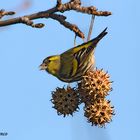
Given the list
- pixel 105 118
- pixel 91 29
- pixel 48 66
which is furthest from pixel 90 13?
pixel 48 66

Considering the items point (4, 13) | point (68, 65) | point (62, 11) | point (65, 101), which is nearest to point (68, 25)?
point (62, 11)

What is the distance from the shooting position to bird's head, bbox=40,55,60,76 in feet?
12.9

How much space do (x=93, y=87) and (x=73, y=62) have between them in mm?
659

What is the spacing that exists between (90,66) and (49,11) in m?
1.18

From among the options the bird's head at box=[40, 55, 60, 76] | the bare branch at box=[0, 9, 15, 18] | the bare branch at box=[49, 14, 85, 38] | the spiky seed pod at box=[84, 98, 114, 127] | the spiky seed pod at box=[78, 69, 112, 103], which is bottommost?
the spiky seed pod at box=[84, 98, 114, 127]

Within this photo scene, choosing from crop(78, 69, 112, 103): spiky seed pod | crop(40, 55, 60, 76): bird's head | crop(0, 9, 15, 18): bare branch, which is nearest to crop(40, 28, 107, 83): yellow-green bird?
crop(40, 55, 60, 76): bird's head

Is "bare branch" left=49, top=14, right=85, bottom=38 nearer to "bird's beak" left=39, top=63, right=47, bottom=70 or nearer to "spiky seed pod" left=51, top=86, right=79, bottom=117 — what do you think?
"spiky seed pod" left=51, top=86, right=79, bottom=117

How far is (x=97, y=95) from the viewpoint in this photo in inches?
129

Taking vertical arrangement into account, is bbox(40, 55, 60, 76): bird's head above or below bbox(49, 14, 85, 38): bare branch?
above

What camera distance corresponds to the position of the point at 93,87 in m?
3.28

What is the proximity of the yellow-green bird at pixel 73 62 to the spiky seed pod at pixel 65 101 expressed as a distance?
0.23 metres

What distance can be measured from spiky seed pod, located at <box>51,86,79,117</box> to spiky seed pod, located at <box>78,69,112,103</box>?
8cm

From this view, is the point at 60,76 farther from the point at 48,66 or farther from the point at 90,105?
the point at 90,105

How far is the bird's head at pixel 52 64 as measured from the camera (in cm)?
394
